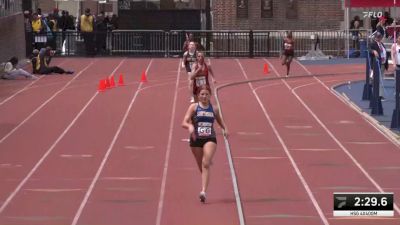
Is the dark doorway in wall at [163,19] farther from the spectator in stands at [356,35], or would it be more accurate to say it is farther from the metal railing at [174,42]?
the spectator in stands at [356,35]

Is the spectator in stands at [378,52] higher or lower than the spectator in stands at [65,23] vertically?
lower

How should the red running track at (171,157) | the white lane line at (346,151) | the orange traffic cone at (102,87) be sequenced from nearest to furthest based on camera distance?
1. the red running track at (171,157)
2. the white lane line at (346,151)
3. the orange traffic cone at (102,87)

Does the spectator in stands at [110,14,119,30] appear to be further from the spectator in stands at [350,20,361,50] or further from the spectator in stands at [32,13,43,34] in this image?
the spectator in stands at [350,20,361,50]

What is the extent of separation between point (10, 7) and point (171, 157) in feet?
69.4

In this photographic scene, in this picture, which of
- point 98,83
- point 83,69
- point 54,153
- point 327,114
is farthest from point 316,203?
point 83,69

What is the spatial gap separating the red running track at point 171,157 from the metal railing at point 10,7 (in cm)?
670

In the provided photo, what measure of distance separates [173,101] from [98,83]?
5.08m

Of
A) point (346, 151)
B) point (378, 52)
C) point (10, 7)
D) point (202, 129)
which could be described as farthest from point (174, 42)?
point (202, 129)

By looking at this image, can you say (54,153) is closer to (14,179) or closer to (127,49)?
(14,179)

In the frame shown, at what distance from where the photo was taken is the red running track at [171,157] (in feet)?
43.2

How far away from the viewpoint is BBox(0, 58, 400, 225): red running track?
13.2m

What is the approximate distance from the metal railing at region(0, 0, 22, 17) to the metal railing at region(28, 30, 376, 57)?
139 cm

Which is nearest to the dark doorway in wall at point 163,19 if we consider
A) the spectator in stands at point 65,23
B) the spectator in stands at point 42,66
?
the spectator in stands at point 65,23

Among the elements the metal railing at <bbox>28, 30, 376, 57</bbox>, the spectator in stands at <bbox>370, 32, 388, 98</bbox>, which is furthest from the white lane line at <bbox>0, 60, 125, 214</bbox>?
the metal railing at <bbox>28, 30, 376, 57</bbox>
